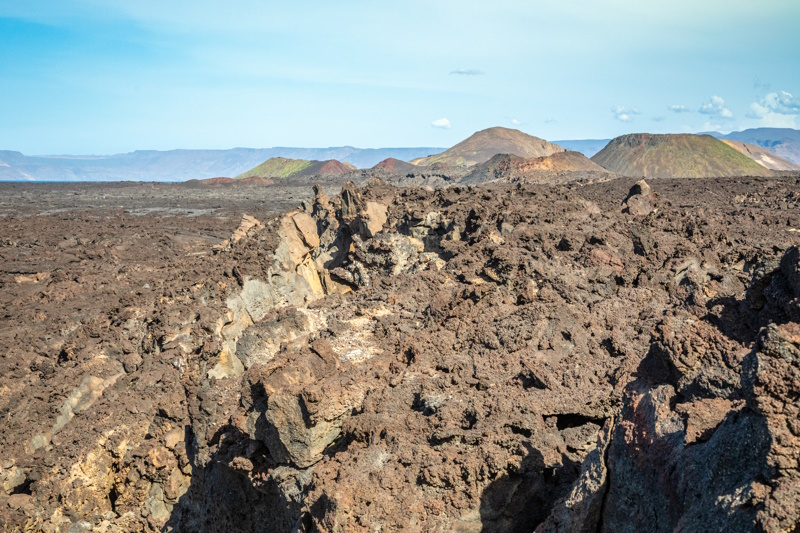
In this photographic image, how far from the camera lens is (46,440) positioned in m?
9.35

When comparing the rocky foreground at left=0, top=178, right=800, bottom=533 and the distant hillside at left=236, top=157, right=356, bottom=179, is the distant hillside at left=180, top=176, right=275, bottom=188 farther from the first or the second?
the rocky foreground at left=0, top=178, right=800, bottom=533

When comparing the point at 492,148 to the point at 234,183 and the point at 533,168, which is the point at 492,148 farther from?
the point at 533,168

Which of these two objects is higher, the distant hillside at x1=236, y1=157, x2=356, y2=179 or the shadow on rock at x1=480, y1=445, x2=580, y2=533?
the distant hillside at x1=236, y1=157, x2=356, y2=179

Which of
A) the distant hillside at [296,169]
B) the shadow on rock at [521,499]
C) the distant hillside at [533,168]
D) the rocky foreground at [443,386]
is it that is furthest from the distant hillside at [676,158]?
the shadow on rock at [521,499]

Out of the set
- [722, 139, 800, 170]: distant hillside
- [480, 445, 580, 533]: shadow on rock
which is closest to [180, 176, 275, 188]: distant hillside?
[722, 139, 800, 170]: distant hillside

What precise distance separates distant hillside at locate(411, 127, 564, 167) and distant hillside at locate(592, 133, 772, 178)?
36.4 metres

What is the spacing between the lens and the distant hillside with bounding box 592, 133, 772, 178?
5938 centimetres

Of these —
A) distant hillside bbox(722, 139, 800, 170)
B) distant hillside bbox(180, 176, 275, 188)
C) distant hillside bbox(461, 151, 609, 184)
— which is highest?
distant hillside bbox(722, 139, 800, 170)

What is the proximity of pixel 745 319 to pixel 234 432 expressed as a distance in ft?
16.5

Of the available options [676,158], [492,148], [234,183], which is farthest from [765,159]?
[234,183]

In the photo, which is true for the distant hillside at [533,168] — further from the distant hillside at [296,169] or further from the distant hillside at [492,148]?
the distant hillside at [296,169]

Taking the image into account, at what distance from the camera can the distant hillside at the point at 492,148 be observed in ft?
350

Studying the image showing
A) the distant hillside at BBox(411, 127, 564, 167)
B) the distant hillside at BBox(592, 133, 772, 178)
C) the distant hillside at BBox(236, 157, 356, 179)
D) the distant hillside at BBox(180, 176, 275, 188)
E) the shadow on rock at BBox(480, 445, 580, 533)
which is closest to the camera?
the shadow on rock at BBox(480, 445, 580, 533)

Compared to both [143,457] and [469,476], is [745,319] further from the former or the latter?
[143,457]
